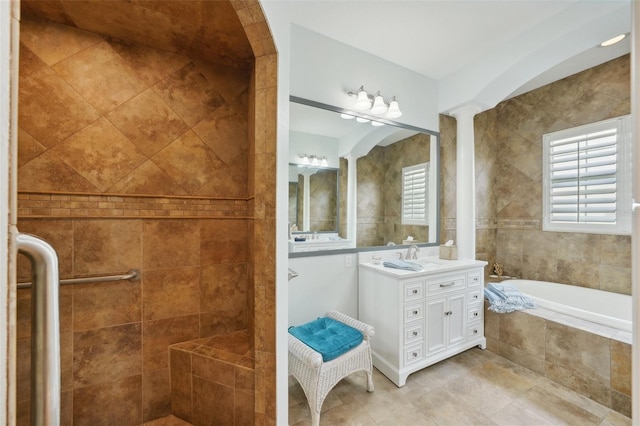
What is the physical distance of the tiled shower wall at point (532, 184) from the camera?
2.58 metres

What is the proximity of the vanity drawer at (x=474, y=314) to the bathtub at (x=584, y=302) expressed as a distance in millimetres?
477

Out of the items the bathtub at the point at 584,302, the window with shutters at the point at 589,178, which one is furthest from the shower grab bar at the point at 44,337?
the window with shutters at the point at 589,178

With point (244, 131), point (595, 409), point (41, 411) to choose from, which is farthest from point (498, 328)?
point (41, 411)

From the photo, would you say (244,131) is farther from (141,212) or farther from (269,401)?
(269,401)

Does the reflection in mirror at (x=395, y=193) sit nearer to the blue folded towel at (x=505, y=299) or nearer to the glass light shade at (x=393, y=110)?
the glass light shade at (x=393, y=110)

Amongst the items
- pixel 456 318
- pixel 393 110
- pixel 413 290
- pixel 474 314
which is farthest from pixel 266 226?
pixel 474 314

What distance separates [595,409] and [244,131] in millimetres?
3186

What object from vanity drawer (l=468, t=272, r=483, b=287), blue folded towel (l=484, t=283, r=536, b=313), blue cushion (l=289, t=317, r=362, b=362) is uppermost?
vanity drawer (l=468, t=272, r=483, b=287)

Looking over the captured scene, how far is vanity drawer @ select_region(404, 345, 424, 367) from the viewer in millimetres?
2049

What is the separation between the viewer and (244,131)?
1.94 m

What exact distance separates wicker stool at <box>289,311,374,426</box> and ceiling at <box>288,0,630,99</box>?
7.99 feet

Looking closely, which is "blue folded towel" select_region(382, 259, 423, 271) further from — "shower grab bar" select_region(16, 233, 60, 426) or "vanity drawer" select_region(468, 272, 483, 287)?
"shower grab bar" select_region(16, 233, 60, 426)

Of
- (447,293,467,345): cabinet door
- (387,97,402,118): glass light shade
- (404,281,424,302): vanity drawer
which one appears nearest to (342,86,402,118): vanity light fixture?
(387,97,402,118): glass light shade

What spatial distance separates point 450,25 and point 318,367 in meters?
2.79
